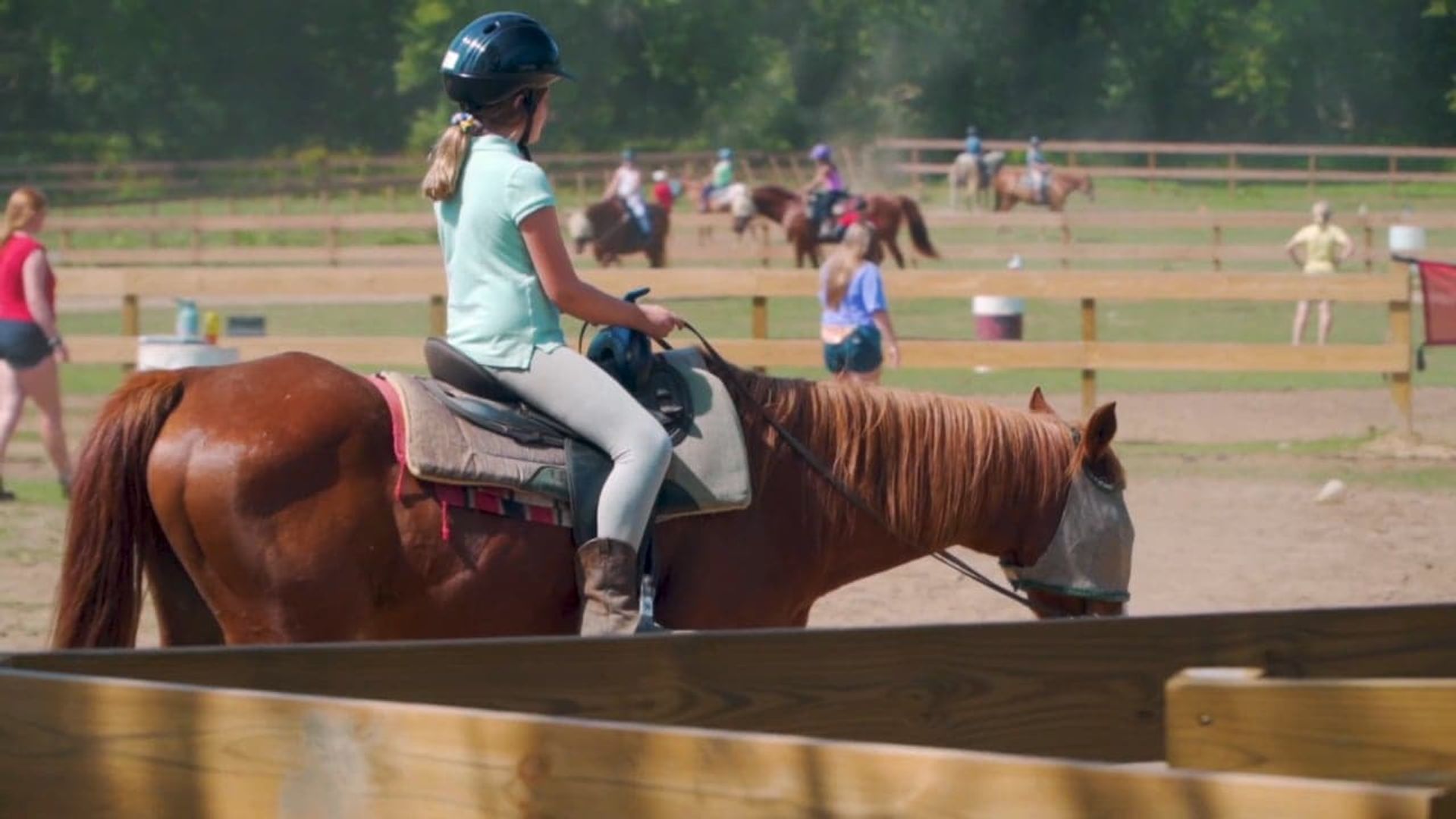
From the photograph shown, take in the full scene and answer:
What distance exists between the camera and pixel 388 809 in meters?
2.35

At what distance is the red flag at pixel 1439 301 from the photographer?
15.3 metres

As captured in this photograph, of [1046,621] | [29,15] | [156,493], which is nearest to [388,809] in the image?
[1046,621]

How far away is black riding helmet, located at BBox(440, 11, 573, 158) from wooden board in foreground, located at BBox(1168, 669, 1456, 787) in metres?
2.72

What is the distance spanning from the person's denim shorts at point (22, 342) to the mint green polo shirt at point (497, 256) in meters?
7.92

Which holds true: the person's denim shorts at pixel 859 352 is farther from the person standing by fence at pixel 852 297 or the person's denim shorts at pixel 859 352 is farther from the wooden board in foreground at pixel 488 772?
the wooden board in foreground at pixel 488 772

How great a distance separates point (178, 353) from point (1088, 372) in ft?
23.0

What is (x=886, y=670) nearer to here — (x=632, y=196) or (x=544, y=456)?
(x=544, y=456)

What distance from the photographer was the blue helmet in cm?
468

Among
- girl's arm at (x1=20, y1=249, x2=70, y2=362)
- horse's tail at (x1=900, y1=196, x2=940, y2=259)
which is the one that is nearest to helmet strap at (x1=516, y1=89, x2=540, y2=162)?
girl's arm at (x1=20, y1=249, x2=70, y2=362)

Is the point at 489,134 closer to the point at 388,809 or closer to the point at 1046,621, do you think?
the point at 1046,621

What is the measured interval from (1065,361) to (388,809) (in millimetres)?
13236

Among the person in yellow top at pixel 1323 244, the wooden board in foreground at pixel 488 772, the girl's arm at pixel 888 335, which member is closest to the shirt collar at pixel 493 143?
the wooden board in foreground at pixel 488 772

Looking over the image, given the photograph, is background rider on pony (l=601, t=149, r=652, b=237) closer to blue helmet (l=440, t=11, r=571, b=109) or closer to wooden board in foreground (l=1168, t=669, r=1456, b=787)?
blue helmet (l=440, t=11, r=571, b=109)

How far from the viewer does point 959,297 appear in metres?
15.7
